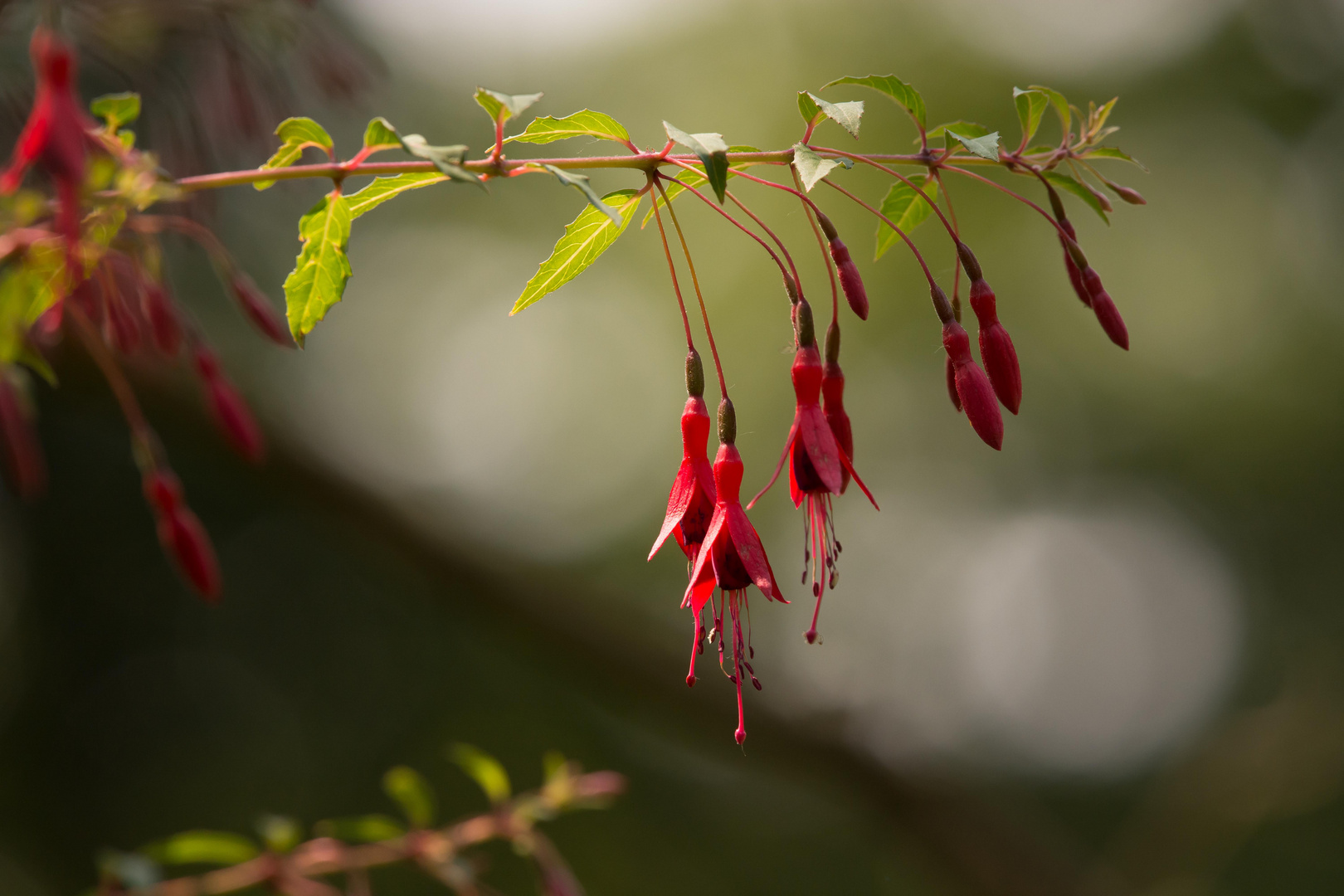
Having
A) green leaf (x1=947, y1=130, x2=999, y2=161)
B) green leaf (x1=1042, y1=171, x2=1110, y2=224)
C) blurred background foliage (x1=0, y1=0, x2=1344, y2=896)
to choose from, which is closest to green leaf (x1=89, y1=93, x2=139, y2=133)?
green leaf (x1=947, y1=130, x2=999, y2=161)

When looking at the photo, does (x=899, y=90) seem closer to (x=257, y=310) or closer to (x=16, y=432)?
Answer: (x=257, y=310)

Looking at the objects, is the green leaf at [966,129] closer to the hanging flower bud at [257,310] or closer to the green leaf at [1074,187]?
the green leaf at [1074,187]

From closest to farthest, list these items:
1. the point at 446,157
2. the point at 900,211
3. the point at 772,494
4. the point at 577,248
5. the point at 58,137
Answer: the point at 58,137 < the point at 446,157 < the point at 577,248 < the point at 900,211 < the point at 772,494

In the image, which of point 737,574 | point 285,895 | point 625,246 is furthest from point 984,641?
point 737,574

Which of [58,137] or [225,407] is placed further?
[225,407]

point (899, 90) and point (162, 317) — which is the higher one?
point (899, 90)

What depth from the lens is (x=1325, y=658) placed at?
19.9 feet

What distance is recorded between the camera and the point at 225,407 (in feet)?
3.59

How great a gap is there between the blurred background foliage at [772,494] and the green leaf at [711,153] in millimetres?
4094

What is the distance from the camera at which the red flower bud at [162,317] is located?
90 cm

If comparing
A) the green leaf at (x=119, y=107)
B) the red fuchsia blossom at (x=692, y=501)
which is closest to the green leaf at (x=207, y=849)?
the red fuchsia blossom at (x=692, y=501)

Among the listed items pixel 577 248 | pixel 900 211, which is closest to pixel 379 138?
pixel 577 248

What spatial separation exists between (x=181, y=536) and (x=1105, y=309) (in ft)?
3.49

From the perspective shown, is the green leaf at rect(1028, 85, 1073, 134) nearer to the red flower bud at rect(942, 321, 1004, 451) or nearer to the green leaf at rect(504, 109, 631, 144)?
the red flower bud at rect(942, 321, 1004, 451)
